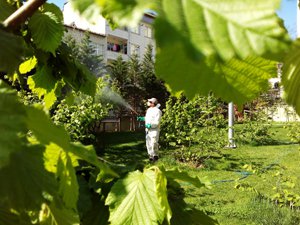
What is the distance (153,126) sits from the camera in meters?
7.89

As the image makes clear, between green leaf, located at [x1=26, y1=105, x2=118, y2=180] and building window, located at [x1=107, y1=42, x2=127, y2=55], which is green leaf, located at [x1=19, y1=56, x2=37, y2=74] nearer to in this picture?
green leaf, located at [x1=26, y1=105, x2=118, y2=180]

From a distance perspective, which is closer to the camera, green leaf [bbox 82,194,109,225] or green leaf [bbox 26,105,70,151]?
green leaf [bbox 26,105,70,151]

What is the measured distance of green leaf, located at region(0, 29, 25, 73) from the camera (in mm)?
397

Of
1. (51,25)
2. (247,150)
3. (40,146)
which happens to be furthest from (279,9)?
(247,150)

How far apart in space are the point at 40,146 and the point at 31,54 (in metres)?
0.71

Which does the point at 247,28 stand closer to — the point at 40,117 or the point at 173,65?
the point at 173,65

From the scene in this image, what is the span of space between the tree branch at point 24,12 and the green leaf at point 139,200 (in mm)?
376

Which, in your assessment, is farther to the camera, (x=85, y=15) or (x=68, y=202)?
(x=68, y=202)

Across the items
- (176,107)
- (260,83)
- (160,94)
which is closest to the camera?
(260,83)

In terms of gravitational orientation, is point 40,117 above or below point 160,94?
below

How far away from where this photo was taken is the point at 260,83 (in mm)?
384

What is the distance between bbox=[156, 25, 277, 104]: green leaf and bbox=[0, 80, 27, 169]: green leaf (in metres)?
0.11

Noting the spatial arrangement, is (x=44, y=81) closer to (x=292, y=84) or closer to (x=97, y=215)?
(x=97, y=215)

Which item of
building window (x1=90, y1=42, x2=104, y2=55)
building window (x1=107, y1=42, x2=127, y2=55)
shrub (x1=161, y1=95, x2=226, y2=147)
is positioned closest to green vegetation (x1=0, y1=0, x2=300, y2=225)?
shrub (x1=161, y1=95, x2=226, y2=147)
